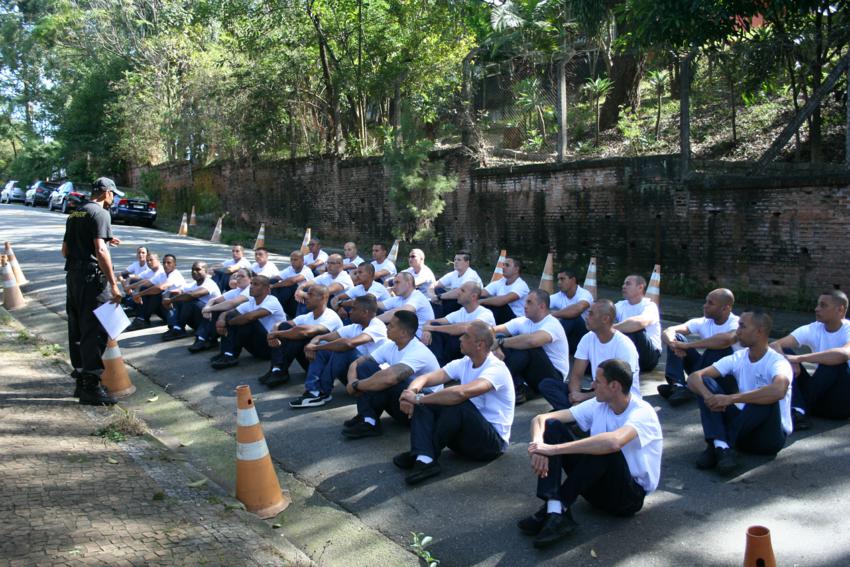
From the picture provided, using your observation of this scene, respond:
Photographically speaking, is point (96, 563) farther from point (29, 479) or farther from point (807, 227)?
point (807, 227)

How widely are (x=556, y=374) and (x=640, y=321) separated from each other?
1.23 meters

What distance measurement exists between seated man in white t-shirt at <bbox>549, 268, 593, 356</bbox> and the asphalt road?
122cm

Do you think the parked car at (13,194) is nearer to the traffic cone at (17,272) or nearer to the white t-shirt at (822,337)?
the traffic cone at (17,272)

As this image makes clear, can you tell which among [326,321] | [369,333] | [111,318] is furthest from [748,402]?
[111,318]

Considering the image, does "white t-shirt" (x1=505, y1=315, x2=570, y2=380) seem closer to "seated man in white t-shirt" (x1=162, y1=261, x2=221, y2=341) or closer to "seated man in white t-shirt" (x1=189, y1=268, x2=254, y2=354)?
"seated man in white t-shirt" (x1=189, y1=268, x2=254, y2=354)

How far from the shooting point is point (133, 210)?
28.7 meters

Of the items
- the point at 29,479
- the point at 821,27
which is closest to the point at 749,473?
the point at 29,479

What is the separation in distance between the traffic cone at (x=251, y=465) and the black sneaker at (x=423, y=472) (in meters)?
1.00

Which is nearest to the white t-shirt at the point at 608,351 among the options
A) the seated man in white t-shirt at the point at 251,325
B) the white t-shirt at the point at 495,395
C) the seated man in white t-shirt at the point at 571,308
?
the white t-shirt at the point at 495,395

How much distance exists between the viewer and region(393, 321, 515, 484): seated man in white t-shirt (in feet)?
18.3

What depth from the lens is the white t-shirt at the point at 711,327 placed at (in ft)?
23.6

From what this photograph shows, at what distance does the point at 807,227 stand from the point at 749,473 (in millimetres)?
8234

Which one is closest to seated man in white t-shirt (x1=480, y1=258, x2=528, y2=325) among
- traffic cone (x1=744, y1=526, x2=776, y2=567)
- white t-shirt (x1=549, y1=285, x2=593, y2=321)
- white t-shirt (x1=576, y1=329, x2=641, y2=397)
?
white t-shirt (x1=549, y1=285, x2=593, y2=321)

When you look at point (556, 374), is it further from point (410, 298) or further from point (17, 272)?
point (17, 272)
